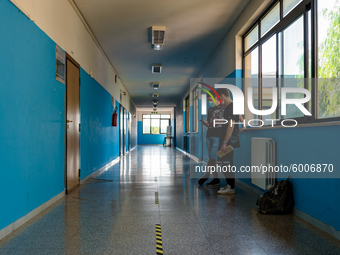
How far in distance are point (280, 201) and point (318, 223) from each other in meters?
0.50

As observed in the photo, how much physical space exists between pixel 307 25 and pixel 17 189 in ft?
10.7

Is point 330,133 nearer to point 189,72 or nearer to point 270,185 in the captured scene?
point 270,185

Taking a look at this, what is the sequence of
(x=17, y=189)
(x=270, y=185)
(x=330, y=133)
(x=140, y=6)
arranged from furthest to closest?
(x=140, y=6)
(x=270, y=185)
(x=17, y=189)
(x=330, y=133)

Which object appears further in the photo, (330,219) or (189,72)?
(189,72)

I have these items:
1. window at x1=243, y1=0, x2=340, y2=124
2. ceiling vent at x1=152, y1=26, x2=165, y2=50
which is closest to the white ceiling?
ceiling vent at x1=152, y1=26, x2=165, y2=50

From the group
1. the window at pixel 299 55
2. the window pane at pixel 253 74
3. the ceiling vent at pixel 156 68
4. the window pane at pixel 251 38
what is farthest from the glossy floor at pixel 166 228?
the ceiling vent at pixel 156 68

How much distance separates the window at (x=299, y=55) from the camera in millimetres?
2580

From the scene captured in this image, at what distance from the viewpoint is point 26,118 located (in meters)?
2.85

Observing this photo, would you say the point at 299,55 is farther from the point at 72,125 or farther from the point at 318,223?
the point at 72,125

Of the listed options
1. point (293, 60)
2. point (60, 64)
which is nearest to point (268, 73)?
point (293, 60)

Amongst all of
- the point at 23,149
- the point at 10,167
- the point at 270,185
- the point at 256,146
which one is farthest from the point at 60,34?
the point at 270,185

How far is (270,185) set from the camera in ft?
11.5

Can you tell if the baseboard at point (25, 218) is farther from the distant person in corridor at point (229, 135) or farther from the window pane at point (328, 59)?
the window pane at point (328, 59)

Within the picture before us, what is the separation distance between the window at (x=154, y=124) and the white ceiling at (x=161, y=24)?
15.7m
